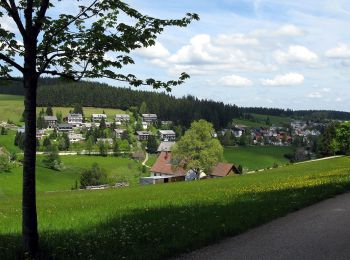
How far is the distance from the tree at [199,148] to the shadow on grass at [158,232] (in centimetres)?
6149

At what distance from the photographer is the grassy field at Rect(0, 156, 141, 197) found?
116381 millimetres

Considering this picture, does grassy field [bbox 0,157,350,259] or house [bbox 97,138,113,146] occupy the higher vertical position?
grassy field [bbox 0,157,350,259]

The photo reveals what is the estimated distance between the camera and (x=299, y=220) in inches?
539

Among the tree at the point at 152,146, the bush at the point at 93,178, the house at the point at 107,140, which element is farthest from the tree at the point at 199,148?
the tree at the point at 152,146

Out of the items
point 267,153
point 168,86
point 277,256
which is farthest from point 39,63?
point 267,153

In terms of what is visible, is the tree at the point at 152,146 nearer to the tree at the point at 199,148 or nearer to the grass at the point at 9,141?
the grass at the point at 9,141

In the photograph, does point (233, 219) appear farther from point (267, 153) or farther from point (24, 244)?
point (267, 153)

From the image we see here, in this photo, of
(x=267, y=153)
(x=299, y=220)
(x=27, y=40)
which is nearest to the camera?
(x=27, y=40)

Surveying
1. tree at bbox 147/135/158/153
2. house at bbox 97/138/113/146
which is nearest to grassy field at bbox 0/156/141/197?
house at bbox 97/138/113/146

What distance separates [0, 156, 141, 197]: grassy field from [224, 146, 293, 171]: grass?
34785mm

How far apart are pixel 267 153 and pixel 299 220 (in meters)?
171

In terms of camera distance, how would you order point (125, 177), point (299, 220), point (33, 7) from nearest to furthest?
point (33, 7) → point (299, 220) → point (125, 177)

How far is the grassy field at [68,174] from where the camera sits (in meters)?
116

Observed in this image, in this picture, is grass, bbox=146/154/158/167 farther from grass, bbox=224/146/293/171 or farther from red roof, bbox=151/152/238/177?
red roof, bbox=151/152/238/177
